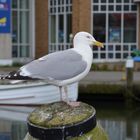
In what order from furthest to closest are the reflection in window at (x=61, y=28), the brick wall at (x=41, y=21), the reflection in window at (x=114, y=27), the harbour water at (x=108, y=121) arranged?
the brick wall at (x=41, y=21), the reflection in window at (x=61, y=28), the reflection in window at (x=114, y=27), the harbour water at (x=108, y=121)

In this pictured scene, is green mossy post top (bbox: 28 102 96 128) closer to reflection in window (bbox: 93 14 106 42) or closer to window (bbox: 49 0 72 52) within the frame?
reflection in window (bbox: 93 14 106 42)

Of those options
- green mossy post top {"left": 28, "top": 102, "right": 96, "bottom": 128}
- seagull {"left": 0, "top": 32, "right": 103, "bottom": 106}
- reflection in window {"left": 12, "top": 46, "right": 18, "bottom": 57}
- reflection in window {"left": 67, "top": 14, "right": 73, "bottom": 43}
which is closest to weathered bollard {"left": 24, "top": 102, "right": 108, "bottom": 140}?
green mossy post top {"left": 28, "top": 102, "right": 96, "bottom": 128}

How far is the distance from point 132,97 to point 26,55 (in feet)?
46.4

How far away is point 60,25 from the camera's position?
34312mm

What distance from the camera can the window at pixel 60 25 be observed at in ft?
110

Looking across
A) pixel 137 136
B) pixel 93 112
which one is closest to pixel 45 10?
pixel 137 136

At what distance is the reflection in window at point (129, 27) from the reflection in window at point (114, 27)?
15.9 inches

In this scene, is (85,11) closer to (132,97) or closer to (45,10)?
(45,10)

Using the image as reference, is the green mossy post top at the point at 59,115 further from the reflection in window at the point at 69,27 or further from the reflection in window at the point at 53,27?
the reflection in window at the point at 53,27

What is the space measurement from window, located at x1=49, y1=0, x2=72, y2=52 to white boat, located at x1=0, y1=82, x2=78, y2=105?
13069 millimetres

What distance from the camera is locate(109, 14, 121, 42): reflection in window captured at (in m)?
32.8

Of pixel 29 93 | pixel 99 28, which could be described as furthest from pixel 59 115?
pixel 99 28

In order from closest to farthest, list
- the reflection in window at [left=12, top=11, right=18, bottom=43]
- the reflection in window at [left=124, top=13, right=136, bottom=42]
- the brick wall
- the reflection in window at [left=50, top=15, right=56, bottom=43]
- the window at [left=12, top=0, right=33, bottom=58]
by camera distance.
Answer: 1. the reflection in window at [left=124, top=13, right=136, bottom=42]
2. the window at [left=12, top=0, right=33, bottom=58]
3. the reflection in window at [left=12, top=11, right=18, bottom=43]
4. the brick wall
5. the reflection in window at [left=50, top=15, right=56, bottom=43]

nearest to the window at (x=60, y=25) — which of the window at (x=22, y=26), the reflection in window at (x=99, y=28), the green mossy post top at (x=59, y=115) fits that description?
the window at (x=22, y=26)
